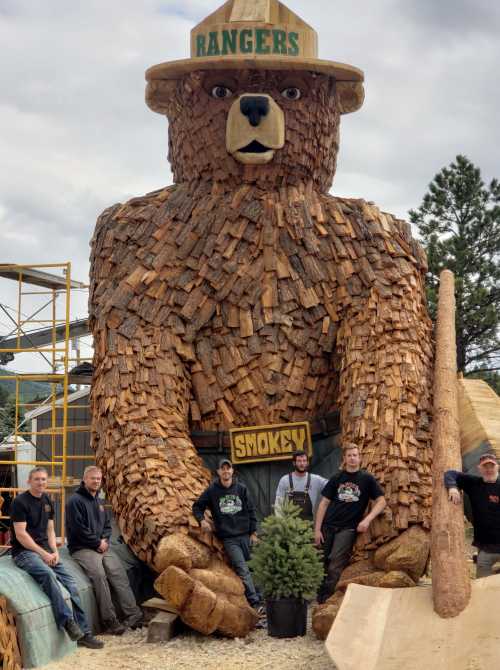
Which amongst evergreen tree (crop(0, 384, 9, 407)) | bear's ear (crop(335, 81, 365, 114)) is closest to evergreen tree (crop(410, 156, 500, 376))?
bear's ear (crop(335, 81, 365, 114))

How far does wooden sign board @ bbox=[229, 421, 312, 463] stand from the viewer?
696 cm

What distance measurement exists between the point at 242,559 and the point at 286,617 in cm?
55

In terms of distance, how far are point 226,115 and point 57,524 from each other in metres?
5.95

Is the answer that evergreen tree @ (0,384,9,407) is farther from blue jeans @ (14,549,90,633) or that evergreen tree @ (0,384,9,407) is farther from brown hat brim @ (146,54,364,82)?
blue jeans @ (14,549,90,633)

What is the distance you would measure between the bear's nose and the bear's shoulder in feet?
2.49

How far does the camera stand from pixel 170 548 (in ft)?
19.1

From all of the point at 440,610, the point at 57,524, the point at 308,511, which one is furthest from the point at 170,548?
the point at 57,524

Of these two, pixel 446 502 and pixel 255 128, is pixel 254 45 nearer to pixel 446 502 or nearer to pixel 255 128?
pixel 255 128

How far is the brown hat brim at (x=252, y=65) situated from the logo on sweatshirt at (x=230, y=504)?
2.81 m

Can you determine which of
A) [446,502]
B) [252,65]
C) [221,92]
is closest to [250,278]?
[221,92]

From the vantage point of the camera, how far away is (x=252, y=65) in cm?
709

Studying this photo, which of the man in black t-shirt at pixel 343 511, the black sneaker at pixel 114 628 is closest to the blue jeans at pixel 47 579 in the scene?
the black sneaker at pixel 114 628

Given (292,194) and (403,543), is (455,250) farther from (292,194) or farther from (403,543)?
(403,543)

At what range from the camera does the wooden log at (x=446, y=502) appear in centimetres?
504
